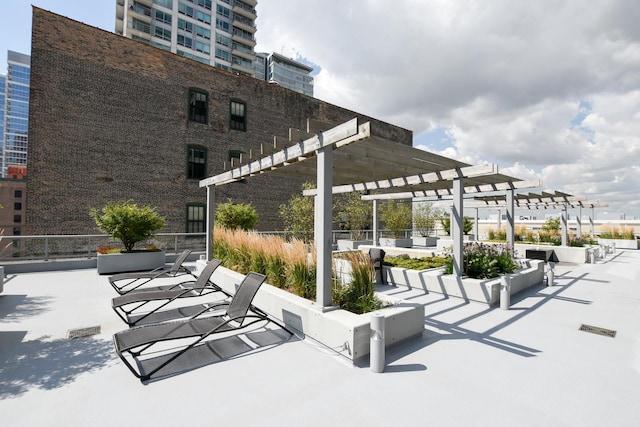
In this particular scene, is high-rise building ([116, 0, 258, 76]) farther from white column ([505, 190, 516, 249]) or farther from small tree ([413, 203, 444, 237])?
white column ([505, 190, 516, 249])

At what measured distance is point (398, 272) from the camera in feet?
22.6

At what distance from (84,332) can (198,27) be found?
45.3m

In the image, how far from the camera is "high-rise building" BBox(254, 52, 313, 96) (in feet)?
284

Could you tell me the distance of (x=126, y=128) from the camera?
1348 cm

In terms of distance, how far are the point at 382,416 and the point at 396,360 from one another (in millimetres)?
996

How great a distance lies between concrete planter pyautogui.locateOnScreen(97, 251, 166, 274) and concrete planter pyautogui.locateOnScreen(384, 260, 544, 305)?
642 centimetres

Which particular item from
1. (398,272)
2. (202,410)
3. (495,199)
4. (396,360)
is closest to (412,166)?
(398,272)

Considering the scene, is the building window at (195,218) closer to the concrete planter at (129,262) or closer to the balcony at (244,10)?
the concrete planter at (129,262)

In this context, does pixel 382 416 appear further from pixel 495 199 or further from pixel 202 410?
pixel 495 199

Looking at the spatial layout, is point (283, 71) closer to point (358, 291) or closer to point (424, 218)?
point (424, 218)

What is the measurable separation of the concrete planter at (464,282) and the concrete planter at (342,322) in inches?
86.0

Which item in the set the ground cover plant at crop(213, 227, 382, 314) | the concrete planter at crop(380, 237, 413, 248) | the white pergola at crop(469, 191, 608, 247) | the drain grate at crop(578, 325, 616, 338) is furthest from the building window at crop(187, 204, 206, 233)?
the drain grate at crop(578, 325, 616, 338)

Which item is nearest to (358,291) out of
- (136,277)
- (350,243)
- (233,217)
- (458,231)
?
(458,231)

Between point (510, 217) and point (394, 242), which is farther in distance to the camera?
point (394, 242)
